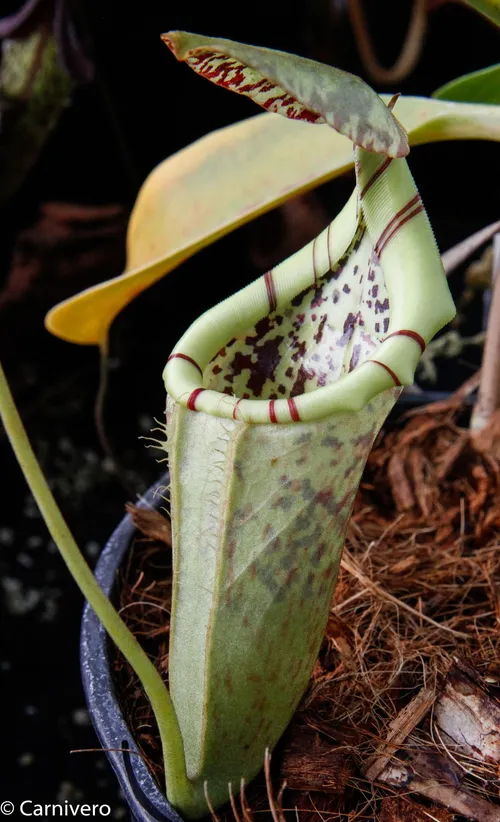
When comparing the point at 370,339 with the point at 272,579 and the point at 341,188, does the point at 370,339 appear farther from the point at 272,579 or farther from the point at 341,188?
the point at 341,188

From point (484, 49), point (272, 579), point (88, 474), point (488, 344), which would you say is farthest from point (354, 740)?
point (484, 49)

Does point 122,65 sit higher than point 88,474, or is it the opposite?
point 122,65

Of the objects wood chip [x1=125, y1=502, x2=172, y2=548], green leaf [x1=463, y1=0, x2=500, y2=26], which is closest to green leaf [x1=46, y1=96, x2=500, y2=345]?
green leaf [x1=463, y1=0, x2=500, y2=26]

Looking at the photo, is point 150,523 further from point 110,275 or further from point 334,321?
point 110,275

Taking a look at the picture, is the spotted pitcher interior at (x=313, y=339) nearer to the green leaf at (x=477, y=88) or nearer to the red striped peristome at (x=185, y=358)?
the red striped peristome at (x=185, y=358)

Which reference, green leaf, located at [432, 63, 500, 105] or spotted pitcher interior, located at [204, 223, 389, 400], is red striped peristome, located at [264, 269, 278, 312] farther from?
green leaf, located at [432, 63, 500, 105]

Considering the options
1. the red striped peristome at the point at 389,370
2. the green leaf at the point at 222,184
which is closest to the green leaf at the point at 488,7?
the green leaf at the point at 222,184

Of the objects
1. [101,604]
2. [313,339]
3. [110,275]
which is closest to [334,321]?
[313,339]
